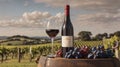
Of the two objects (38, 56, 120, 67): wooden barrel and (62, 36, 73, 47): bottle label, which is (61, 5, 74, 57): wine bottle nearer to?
(62, 36, 73, 47): bottle label

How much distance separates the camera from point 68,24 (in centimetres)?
306

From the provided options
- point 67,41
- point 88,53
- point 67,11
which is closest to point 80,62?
point 88,53

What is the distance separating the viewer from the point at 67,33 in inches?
119

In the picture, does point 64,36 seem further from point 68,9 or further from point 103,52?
point 103,52

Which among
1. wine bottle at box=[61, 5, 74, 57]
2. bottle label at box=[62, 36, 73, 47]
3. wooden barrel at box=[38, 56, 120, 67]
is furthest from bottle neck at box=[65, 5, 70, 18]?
wooden barrel at box=[38, 56, 120, 67]

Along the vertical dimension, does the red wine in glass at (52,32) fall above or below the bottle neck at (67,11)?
below

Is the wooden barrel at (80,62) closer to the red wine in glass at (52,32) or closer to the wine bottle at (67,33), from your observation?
the wine bottle at (67,33)

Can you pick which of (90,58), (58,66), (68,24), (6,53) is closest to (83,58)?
(90,58)

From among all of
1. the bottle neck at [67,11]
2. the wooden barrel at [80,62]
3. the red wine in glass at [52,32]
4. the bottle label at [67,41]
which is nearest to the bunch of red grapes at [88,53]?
the wooden barrel at [80,62]

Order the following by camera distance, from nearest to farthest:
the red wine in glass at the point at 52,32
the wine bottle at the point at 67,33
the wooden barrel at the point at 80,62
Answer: the wooden barrel at the point at 80,62 → the wine bottle at the point at 67,33 → the red wine in glass at the point at 52,32

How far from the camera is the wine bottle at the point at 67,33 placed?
2926 millimetres

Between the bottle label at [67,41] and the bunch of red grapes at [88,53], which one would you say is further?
the bottle label at [67,41]

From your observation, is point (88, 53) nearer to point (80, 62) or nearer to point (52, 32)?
point (80, 62)

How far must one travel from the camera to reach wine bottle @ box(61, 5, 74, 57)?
2926 mm
